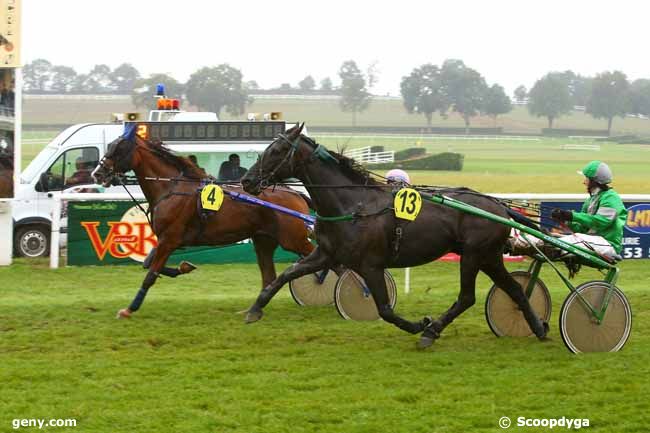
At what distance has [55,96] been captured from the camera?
97.2m

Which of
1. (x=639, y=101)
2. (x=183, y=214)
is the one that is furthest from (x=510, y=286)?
(x=639, y=101)

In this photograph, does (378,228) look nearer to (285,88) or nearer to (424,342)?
(424,342)

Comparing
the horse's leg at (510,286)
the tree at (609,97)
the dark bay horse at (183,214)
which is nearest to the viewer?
the horse's leg at (510,286)

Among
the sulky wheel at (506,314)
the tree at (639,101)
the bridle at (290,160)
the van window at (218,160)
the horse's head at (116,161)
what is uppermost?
the tree at (639,101)

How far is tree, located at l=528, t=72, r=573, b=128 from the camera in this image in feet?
338

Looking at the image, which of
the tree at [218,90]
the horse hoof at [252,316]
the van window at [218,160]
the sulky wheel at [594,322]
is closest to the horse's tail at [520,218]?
the sulky wheel at [594,322]

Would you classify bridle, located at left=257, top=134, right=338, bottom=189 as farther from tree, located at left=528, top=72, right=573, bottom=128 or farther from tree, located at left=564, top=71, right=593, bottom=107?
tree, located at left=564, top=71, right=593, bottom=107

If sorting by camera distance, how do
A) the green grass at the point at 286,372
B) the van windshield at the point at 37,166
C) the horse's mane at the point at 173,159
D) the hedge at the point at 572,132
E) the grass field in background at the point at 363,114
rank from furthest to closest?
the hedge at the point at 572,132
the grass field in background at the point at 363,114
the van windshield at the point at 37,166
the horse's mane at the point at 173,159
the green grass at the point at 286,372

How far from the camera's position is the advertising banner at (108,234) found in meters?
12.6

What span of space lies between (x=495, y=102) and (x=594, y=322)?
313 feet

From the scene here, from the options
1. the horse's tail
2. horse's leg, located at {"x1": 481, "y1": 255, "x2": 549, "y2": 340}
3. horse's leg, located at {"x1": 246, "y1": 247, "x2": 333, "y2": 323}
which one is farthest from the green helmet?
horse's leg, located at {"x1": 246, "y1": 247, "x2": 333, "y2": 323}

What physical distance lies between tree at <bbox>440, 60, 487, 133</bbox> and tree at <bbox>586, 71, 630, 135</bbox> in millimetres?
12476

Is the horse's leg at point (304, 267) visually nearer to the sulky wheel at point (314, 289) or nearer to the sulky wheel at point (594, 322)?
the sulky wheel at point (314, 289)

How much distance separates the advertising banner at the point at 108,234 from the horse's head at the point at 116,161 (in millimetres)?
3464
